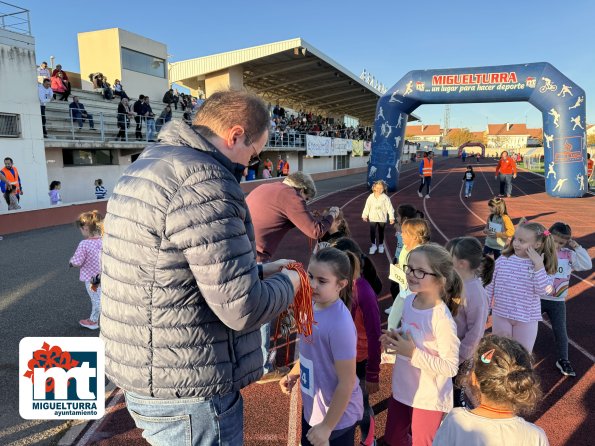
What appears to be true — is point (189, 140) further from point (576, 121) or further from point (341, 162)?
point (341, 162)

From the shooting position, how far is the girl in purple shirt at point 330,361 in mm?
1949

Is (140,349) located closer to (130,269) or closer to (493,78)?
(130,269)

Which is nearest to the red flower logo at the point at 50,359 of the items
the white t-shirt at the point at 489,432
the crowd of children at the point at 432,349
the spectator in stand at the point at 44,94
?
the crowd of children at the point at 432,349

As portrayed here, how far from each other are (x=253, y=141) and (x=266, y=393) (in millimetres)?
A: 2879

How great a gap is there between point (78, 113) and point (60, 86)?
4.49 feet

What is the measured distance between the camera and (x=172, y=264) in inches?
50.9

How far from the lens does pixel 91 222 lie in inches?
183

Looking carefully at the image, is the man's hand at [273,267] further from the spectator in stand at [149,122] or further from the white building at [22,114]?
the spectator in stand at [149,122]

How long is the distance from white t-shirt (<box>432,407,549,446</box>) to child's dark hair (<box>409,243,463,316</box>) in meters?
0.82

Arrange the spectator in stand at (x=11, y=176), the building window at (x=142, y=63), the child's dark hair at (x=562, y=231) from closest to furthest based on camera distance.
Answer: the child's dark hair at (x=562, y=231) → the spectator in stand at (x=11, y=176) → the building window at (x=142, y=63)

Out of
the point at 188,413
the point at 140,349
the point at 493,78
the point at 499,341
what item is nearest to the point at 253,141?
the point at 140,349

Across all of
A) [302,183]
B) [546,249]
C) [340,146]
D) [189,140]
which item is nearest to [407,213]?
Answer: [546,249]

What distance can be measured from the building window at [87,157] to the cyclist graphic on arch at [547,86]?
61.5 feet

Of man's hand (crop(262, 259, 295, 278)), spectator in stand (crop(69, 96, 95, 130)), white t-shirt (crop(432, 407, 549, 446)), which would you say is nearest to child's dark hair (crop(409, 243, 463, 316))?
white t-shirt (crop(432, 407, 549, 446))
